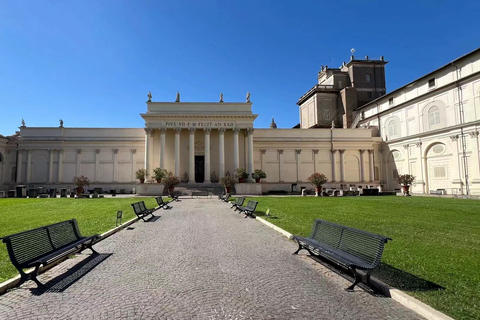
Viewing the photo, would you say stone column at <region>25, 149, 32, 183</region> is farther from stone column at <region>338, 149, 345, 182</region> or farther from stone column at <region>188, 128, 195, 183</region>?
stone column at <region>338, 149, 345, 182</region>

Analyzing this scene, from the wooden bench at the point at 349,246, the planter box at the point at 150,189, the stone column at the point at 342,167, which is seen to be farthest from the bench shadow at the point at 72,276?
the stone column at the point at 342,167

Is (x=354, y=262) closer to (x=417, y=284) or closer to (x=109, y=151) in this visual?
(x=417, y=284)

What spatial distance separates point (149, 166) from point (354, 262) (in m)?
37.6

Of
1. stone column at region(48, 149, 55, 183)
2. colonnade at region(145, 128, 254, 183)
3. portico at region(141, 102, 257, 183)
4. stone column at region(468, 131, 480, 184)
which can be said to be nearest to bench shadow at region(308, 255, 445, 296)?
stone column at region(468, 131, 480, 184)

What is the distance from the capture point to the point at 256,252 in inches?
290

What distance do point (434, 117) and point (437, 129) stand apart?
5.47ft

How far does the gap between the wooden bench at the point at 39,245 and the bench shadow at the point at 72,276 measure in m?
0.18

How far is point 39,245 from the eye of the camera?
5.77 m

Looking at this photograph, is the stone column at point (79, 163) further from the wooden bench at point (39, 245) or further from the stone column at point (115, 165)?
the wooden bench at point (39, 245)

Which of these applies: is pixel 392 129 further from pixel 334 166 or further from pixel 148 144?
pixel 148 144

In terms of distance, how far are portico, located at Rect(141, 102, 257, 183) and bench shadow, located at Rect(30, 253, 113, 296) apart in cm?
3184

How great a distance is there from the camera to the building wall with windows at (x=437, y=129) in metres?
29.9

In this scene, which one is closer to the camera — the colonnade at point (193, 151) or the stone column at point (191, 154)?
the colonnade at point (193, 151)

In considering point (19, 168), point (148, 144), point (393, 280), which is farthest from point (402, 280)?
point (19, 168)
